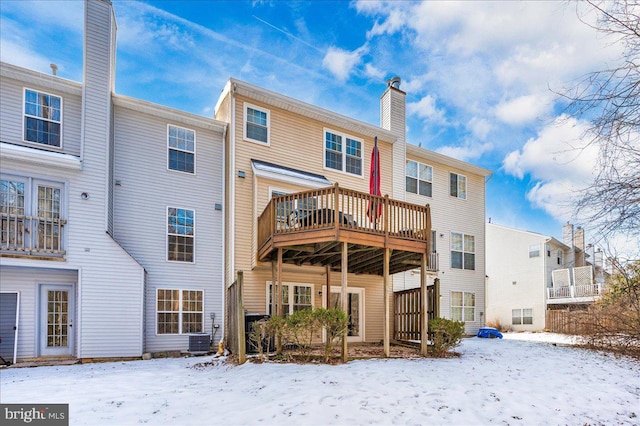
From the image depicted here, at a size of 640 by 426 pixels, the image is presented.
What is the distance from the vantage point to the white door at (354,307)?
525 inches

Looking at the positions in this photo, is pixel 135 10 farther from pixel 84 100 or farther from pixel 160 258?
pixel 160 258

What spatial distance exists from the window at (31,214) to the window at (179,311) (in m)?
3.01

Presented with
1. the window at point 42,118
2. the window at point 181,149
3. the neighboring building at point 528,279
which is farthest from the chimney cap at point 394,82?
the neighboring building at point 528,279

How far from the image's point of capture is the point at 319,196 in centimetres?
1095

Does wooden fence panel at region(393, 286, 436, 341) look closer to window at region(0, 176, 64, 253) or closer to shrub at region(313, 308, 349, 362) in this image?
shrub at region(313, 308, 349, 362)

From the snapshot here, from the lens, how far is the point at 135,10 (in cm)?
1169

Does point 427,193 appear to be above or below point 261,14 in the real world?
below

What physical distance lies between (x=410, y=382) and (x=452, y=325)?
12.3 feet

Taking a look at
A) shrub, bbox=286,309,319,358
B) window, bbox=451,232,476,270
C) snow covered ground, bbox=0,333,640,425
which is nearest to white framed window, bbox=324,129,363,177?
window, bbox=451,232,476,270

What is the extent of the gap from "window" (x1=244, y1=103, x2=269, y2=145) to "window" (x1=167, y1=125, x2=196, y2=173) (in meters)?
1.71

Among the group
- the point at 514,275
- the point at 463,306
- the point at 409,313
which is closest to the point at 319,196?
the point at 409,313

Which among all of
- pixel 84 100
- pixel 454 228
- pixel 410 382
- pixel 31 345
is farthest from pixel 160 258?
pixel 454 228

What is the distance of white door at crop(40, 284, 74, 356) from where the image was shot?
10117 mm

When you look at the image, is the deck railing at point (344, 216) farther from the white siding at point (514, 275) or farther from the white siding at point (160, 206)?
the white siding at point (514, 275)
